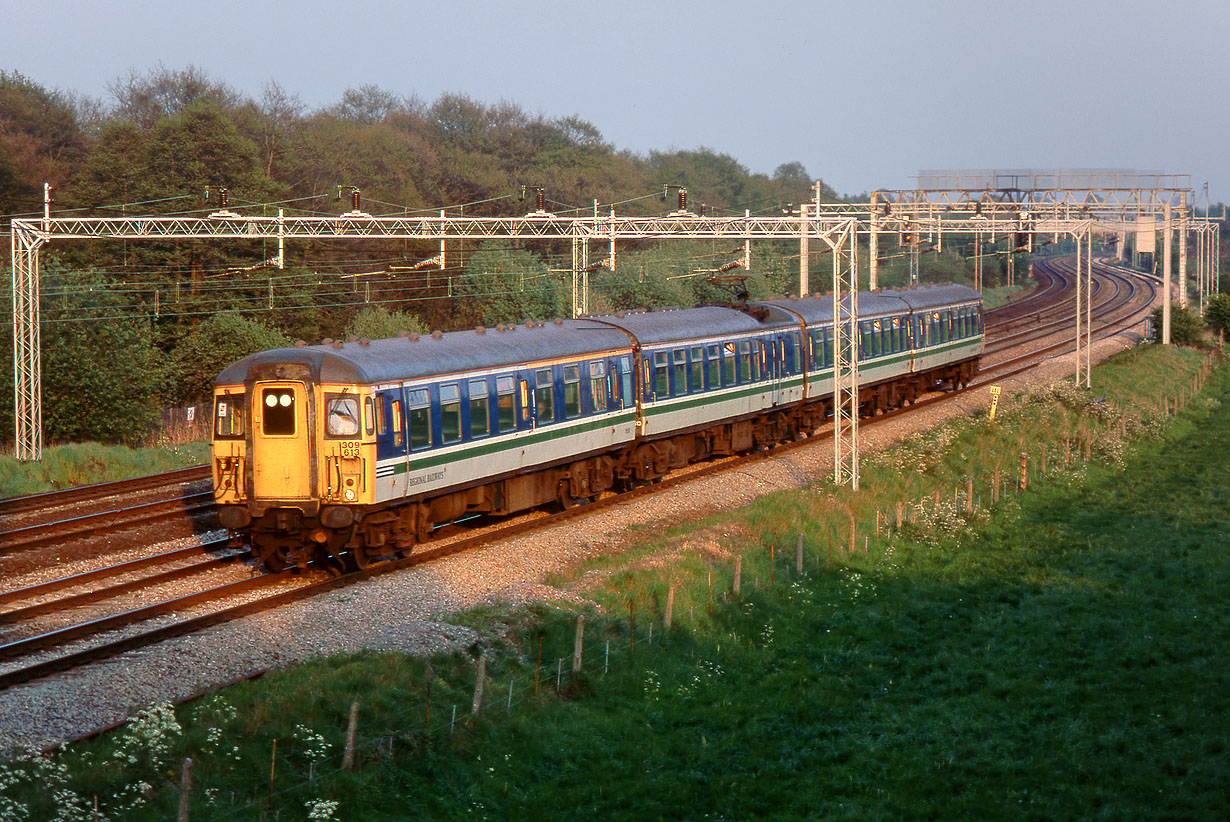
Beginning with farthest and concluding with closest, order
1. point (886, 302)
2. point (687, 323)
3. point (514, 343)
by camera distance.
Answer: point (886, 302), point (687, 323), point (514, 343)

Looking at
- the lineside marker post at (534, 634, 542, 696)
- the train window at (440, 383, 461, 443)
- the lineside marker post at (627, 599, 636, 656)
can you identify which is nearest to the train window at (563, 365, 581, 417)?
the train window at (440, 383, 461, 443)

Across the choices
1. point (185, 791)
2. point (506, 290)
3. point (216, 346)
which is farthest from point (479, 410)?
point (506, 290)

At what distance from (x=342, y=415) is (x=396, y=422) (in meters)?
0.87

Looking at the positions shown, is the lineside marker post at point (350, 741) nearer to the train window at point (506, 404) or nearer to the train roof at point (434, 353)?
the train roof at point (434, 353)

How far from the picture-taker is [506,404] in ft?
70.7

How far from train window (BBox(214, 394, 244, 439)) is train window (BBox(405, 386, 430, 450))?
2.37 m

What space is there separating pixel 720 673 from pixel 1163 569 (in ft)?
34.6

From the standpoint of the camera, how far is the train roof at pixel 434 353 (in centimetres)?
1839

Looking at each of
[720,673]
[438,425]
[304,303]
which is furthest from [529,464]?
[304,303]

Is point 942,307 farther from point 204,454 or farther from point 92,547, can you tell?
point 92,547

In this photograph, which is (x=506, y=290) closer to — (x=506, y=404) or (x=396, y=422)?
(x=506, y=404)

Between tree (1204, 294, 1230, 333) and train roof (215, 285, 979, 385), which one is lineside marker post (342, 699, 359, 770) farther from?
tree (1204, 294, 1230, 333)

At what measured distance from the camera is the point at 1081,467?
33406mm

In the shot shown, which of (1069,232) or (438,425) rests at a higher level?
(1069,232)
